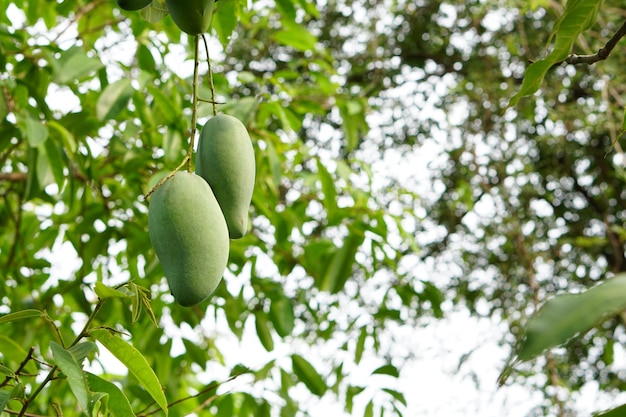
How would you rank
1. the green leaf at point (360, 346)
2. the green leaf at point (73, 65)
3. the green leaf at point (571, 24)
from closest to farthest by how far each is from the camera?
the green leaf at point (571, 24) < the green leaf at point (73, 65) < the green leaf at point (360, 346)

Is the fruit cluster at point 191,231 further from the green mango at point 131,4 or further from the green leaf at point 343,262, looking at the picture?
the green leaf at point 343,262

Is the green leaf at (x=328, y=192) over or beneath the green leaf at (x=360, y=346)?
over

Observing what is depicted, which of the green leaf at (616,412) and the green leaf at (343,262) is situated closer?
the green leaf at (616,412)

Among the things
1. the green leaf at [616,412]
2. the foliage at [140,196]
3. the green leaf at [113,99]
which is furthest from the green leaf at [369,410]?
the green leaf at [616,412]

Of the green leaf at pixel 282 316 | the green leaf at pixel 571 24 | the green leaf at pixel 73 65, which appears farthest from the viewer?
the green leaf at pixel 282 316

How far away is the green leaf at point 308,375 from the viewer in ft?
4.84

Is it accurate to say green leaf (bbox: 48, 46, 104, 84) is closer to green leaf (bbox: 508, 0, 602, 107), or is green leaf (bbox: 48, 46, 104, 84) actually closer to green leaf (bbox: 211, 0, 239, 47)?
green leaf (bbox: 211, 0, 239, 47)

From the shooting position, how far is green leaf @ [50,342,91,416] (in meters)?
0.61

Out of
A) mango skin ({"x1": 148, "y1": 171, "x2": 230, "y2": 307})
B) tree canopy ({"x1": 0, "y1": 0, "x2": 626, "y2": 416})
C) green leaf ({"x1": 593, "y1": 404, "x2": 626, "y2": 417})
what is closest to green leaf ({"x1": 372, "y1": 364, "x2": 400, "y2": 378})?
tree canopy ({"x1": 0, "y1": 0, "x2": 626, "y2": 416})

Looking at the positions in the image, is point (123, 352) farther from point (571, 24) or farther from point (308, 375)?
point (308, 375)

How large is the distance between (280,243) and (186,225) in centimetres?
126

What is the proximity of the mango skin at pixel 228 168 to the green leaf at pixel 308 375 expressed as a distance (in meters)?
0.89

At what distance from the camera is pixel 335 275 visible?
5.61 feet

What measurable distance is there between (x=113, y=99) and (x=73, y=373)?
0.89 metres
